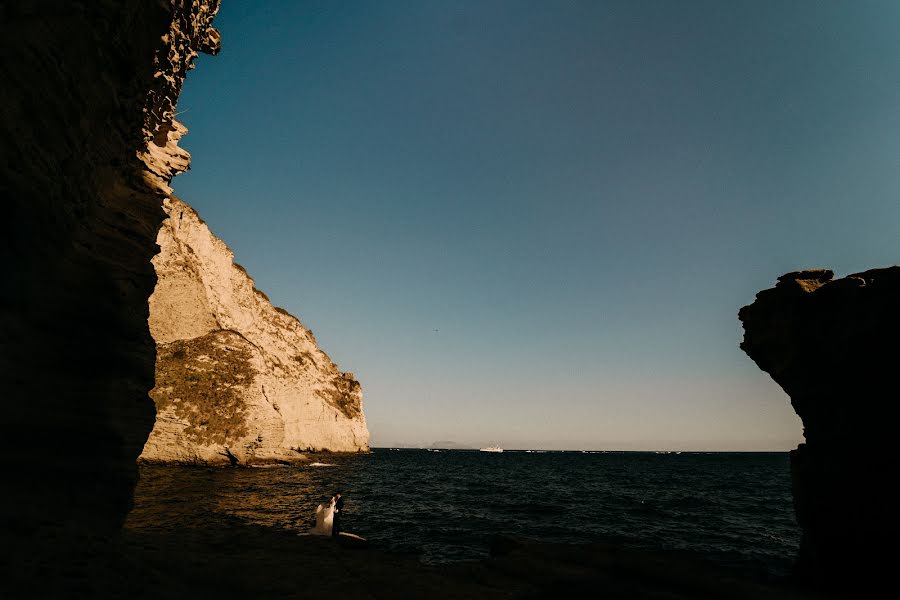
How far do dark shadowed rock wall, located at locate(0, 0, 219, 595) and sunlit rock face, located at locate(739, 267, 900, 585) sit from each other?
1914 centimetres

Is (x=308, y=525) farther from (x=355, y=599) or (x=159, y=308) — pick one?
(x=159, y=308)

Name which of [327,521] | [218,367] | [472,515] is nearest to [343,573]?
[327,521]

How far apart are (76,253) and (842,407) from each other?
21.5 m

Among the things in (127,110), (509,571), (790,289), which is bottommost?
(509,571)

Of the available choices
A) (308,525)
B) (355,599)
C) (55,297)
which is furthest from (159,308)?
(355,599)

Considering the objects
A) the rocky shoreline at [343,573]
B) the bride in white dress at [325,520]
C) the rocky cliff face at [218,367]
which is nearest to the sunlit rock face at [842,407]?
the rocky shoreline at [343,573]

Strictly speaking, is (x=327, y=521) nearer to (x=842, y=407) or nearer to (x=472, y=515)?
(x=472, y=515)

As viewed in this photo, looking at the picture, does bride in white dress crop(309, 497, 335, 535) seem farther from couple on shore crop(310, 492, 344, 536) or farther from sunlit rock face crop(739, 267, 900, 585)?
sunlit rock face crop(739, 267, 900, 585)

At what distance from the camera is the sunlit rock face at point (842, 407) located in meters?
11.3

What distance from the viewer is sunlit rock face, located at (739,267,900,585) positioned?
37.1 feet

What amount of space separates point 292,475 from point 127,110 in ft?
119

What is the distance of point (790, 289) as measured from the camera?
555 inches

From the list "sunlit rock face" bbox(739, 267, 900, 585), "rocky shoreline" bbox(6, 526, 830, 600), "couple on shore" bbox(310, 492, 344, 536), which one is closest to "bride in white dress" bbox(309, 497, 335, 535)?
Result: "couple on shore" bbox(310, 492, 344, 536)

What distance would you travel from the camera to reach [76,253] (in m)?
8.25
